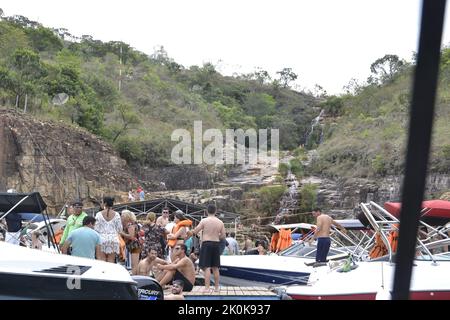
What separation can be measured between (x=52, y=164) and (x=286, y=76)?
75847 millimetres

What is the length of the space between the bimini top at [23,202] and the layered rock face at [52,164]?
90.9ft

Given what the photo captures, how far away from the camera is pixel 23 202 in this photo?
35.0 ft

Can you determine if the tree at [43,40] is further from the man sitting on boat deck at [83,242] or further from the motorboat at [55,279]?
the motorboat at [55,279]

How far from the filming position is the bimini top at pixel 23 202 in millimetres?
10469

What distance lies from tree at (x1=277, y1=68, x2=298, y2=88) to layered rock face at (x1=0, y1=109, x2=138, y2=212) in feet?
230

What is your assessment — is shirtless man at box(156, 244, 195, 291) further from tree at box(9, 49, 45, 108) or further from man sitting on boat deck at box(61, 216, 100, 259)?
tree at box(9, 49, 45, 108)

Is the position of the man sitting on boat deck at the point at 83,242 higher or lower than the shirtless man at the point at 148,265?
higher

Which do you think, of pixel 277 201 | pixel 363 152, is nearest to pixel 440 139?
pixel 363 152

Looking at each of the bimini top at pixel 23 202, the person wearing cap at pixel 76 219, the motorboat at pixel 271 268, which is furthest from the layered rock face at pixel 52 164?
the person wearing cap at pixel 76 219

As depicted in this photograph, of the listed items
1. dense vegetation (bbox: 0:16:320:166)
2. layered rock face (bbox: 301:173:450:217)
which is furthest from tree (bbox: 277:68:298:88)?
layered rock face (bbox: 301:173:450:217)

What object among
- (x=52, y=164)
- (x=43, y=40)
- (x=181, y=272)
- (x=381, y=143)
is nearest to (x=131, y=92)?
(x=43, y=40)

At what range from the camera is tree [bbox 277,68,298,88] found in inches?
4338
